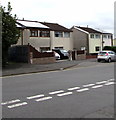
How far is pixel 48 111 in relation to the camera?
19.7 feet

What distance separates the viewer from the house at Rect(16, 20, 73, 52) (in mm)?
35938

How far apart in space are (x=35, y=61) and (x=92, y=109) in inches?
800

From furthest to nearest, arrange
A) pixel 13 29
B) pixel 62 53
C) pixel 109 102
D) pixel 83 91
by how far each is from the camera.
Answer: pixel 62 53 < pixel 13 29 < pixel 83 91 < pixel 109 102

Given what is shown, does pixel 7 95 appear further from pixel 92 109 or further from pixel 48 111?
pixel 92 109

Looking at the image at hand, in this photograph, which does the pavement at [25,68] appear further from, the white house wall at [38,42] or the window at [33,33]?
the window at [33,33]

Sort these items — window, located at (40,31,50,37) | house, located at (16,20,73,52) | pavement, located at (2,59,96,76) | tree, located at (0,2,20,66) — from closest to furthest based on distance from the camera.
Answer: pavement, located at (2,59,96,76)
tree, located at (0,2,20,66)
house, located at (16,20,73,52)
window, located at (40,31,50,37)

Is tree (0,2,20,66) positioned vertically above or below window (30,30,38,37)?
below

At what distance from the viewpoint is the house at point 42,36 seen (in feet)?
118

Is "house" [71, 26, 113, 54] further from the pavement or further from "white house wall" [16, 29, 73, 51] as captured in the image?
the pavement

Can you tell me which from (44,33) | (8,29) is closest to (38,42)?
(44,33)

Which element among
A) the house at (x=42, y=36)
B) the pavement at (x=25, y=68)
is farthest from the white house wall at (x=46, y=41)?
the pavement at (x=25, y=68)

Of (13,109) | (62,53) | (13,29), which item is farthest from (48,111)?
(62,53)

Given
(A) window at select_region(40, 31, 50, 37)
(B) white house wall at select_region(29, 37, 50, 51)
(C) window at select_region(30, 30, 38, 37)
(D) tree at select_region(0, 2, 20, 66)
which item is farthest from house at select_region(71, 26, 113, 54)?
(D) tree at select_region(0, 2, 20, 66)

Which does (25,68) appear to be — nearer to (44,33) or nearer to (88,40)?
(44,33)
